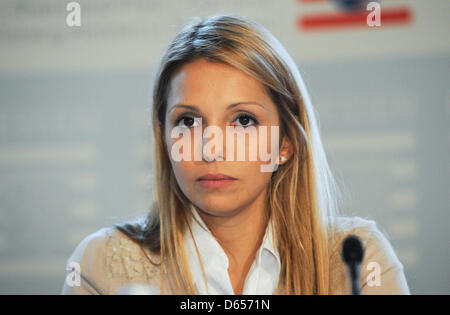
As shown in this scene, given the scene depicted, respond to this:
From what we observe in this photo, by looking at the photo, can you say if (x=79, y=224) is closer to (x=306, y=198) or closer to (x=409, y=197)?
(x=306, y=198)

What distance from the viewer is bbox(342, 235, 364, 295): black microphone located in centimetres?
97

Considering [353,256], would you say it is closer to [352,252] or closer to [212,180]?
[352,252]

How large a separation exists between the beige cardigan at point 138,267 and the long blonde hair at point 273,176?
26mm

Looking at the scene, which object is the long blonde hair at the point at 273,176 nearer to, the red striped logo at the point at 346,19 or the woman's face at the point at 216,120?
the woman's face at the point at 216,120

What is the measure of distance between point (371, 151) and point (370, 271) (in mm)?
381

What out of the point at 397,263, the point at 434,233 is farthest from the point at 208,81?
the point at 434,233

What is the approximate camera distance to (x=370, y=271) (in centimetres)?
105

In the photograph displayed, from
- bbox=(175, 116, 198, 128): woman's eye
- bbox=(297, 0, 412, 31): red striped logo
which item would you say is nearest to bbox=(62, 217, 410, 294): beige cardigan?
bbox=(175, 116, 198, 128): woman's eye

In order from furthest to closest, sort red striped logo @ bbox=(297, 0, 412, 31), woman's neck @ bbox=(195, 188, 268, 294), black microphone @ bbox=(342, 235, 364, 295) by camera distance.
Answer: red striped logo @ bbox=(297, 0, 412, 31), woman's neck @ bbox=(195, 188, 268, 294), black microphone @ bbox=(342, 235, 364, 295)

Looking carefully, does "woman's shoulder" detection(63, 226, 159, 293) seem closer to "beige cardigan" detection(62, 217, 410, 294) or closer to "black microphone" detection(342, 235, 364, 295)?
"beige cardigan" detection(62, 217, 410, 294)

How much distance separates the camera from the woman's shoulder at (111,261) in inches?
41.6

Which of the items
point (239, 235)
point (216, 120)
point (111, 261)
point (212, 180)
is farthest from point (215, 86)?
point (111, 261)

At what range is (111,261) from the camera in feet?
3.51

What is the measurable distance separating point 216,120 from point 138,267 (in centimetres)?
38
